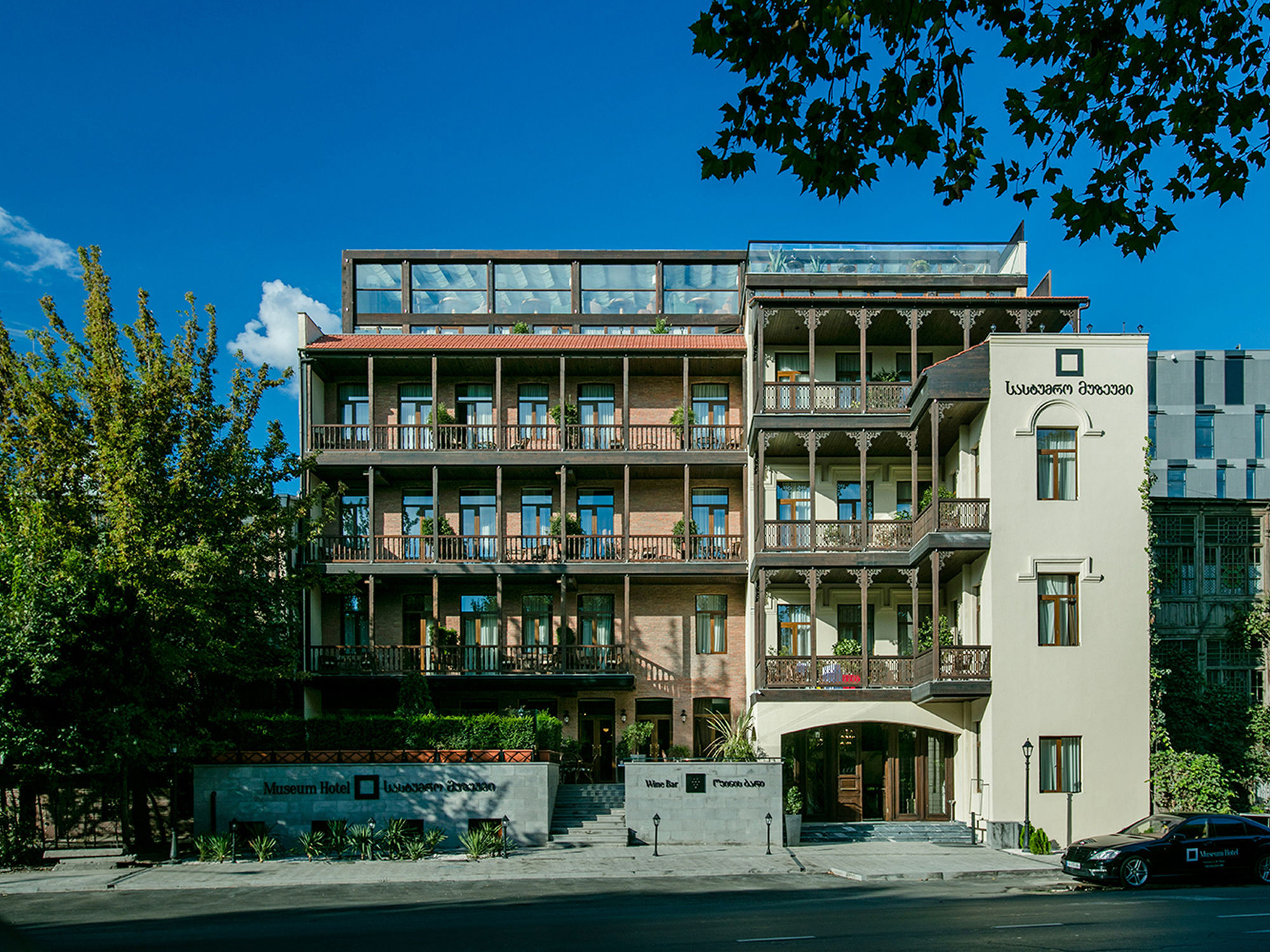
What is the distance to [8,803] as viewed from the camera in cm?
2541

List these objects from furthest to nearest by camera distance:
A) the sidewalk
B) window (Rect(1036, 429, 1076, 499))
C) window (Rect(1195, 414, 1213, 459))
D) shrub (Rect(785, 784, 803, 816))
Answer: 1. window (Rect(1195, 414, 1213, 459))
2. window (Rect(1036, 429, 1076, 499))
3. shrub (Rect(785, 784, 803, 816))
4. the sidewalk

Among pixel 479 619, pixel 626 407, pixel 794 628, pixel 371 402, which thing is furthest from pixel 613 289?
pixel 794 628

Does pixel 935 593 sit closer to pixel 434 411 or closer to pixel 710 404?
pixel 710 404

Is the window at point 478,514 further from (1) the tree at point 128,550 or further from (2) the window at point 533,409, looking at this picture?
(1) the tree at point 128,550

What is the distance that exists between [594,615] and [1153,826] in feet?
58.4

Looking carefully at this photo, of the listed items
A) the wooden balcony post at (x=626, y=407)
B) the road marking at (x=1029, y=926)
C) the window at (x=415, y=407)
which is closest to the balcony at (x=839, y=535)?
the wooden balcony post at (x=626, y=407)

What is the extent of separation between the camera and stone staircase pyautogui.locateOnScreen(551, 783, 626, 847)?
1056 inches

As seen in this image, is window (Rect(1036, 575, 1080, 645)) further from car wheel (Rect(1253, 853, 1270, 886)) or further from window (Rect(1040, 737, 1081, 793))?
car wheel (Rect(1253, 853, 1270, 886))

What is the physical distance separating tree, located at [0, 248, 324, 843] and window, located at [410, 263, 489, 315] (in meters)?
12.2

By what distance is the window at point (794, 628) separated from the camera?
32219 mm

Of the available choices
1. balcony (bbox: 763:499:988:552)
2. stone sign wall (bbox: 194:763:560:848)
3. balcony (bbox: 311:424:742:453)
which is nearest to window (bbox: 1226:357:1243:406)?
balcony (bbox: 311:424:742:453)

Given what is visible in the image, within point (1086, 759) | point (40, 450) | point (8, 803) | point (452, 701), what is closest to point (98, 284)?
point (40, 450)

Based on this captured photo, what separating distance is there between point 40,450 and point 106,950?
48.5 ft

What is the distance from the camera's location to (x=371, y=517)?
3356 centimetres
